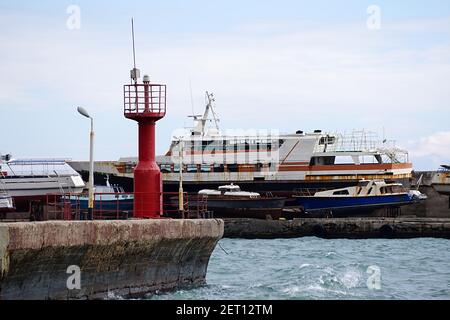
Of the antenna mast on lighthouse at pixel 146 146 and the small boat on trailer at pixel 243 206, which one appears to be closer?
the antenna mast on lighthouse at pixel 146 146

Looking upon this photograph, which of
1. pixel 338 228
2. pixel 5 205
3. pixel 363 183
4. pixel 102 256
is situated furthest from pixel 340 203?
pixel 102 256

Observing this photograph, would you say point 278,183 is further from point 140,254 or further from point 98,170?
point 140,254

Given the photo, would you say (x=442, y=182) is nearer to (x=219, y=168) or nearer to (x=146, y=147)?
(x=219, y=168)

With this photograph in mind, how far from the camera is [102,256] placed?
2002 centimetres

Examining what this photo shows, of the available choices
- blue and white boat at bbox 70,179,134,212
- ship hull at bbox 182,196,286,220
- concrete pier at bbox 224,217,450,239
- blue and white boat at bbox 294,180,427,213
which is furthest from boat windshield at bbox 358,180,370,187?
blue and white boat at bbox 70,179,134,212

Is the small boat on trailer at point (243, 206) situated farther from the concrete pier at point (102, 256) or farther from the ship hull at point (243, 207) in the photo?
the concrete pier at point (102, 256)

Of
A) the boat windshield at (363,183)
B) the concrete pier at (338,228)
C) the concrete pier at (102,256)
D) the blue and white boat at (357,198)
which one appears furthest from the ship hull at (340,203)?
the concrete pier at (102,256)

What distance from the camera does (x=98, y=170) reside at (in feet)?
167

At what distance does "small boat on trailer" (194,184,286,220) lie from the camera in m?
46.8

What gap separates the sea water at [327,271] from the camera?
23859mm

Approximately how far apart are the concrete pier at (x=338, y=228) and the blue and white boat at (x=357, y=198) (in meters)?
3.64

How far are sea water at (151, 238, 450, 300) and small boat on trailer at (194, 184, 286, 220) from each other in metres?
4.85

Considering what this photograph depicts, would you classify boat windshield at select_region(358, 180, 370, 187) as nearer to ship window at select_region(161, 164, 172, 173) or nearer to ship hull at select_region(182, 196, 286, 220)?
ship hull at select_region(182, 196, 286, 220)
